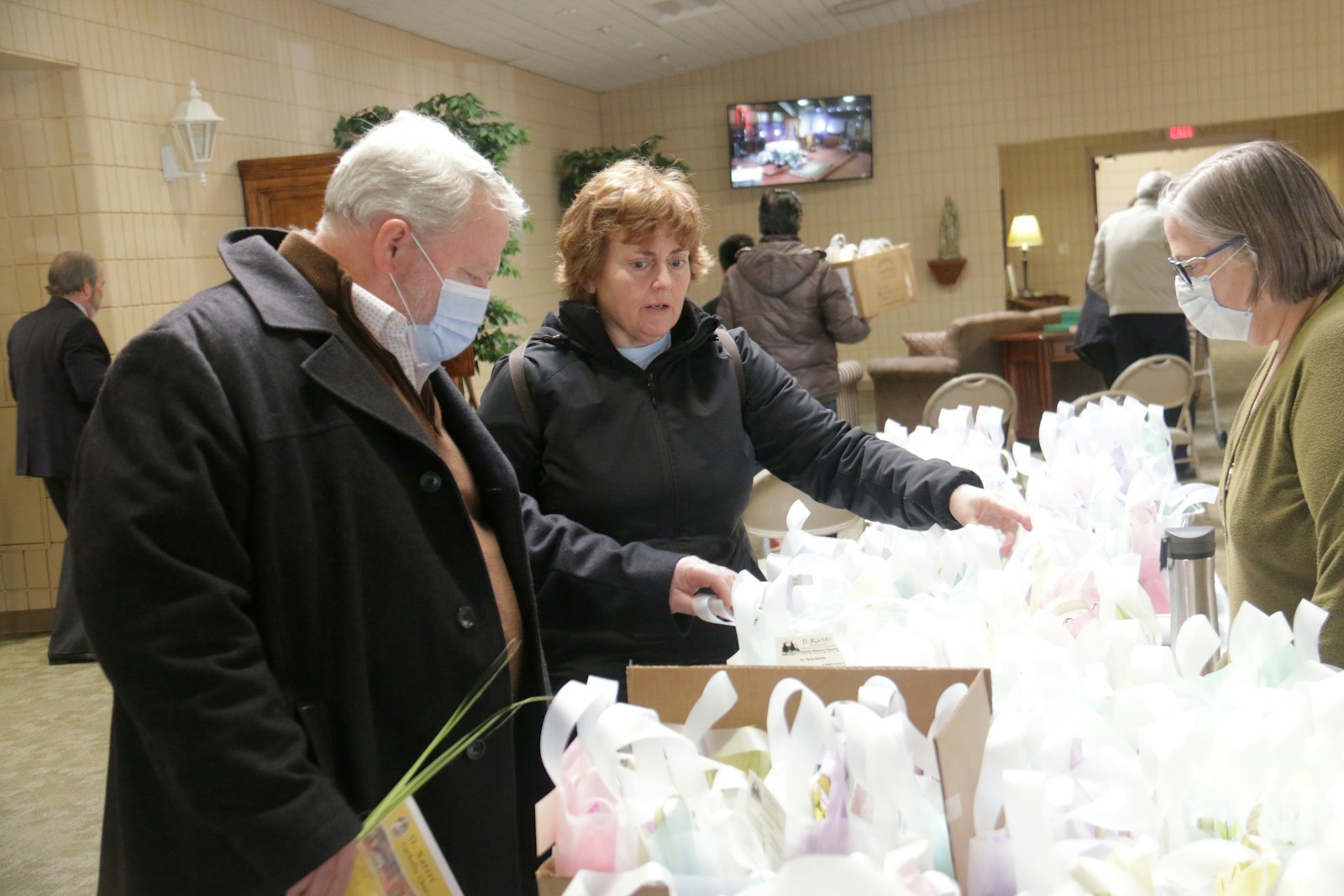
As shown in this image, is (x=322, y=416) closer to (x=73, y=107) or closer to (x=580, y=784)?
(x=580, y=784)

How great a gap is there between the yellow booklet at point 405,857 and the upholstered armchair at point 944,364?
7.25m

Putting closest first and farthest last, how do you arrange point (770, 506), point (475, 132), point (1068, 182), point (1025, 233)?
point (770, 506), point (475, 132), point (1025, 233), point (1068, 182)

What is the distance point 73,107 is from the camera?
540 centimetres

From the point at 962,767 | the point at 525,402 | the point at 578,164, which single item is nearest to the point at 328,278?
the point at 525,402

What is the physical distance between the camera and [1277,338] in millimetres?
1695

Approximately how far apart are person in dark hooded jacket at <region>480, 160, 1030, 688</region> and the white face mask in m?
0.42

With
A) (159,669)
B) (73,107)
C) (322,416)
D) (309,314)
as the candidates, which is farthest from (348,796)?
(73,107)

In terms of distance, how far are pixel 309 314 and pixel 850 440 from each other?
1087 millimetres

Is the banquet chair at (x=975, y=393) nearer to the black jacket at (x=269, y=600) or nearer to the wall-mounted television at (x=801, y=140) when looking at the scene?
the black jacket at (x=269, y=600)

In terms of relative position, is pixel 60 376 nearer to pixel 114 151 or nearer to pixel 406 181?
pixel 114 151

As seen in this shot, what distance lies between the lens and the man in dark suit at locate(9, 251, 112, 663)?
16.8 ft

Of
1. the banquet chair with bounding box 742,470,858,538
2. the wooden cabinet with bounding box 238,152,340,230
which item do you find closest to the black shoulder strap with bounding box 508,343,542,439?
the banquet chair with bounding box 742,470,858,538

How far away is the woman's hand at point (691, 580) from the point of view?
5.65ft

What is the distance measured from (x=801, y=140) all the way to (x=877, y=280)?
6596 millimetres
